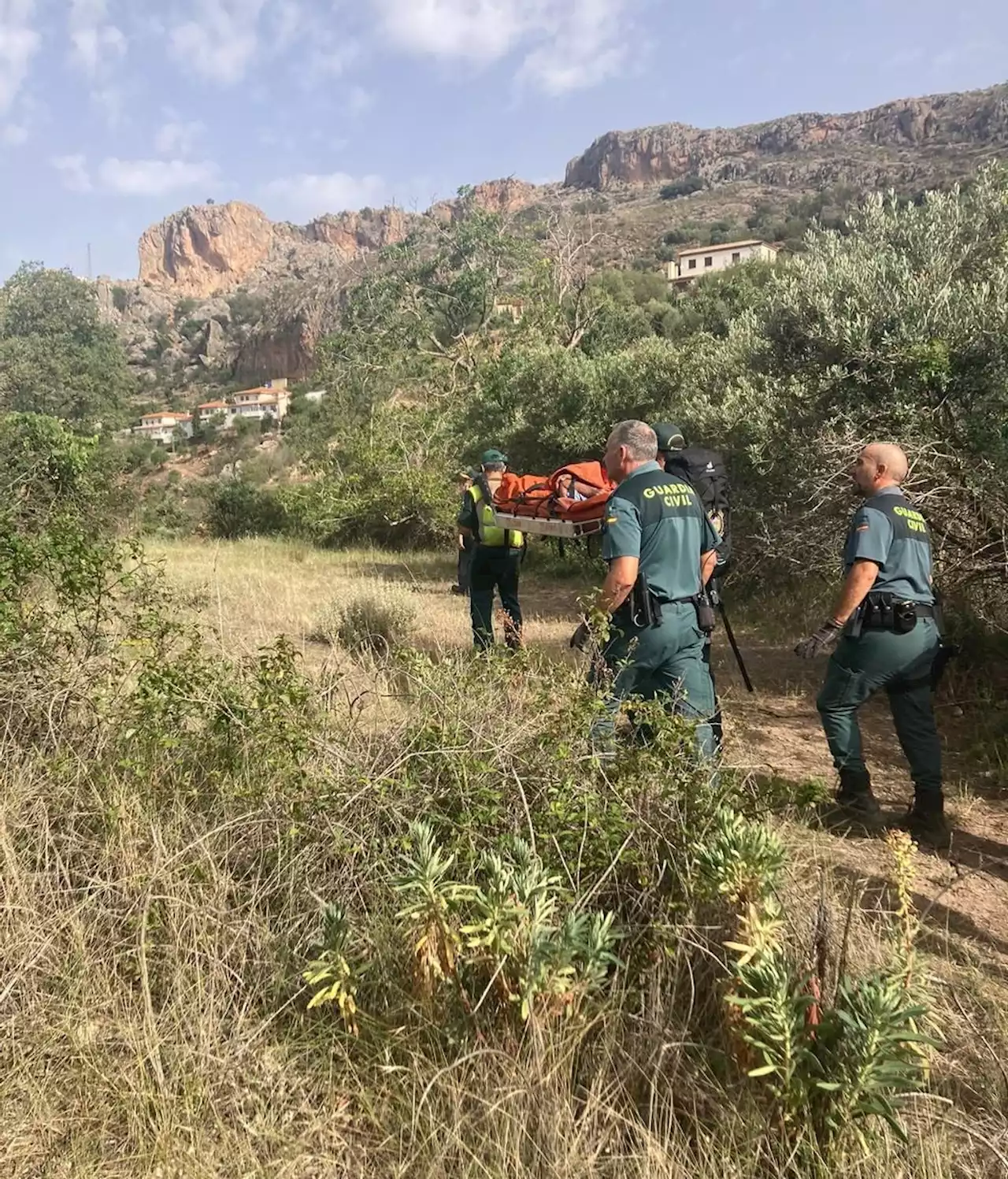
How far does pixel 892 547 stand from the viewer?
11.5 feet

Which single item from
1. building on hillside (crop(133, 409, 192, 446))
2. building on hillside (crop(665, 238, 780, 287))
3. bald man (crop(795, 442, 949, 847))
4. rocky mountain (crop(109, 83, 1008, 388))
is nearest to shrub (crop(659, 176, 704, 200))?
rocky mountain (crop(109, 83, 1008, 388))

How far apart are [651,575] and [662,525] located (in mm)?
222

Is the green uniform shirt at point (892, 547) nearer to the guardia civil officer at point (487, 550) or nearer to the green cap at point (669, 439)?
the green cap at point (669, 439)

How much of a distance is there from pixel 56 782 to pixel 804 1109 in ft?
8.55

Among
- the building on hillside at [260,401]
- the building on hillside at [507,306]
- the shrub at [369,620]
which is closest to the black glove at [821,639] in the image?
the shrub at [369,620]

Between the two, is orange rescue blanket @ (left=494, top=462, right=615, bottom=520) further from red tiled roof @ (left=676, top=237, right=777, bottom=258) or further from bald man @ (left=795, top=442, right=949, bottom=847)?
red tiled roof @ (left=676, top=237, right=777, bottom=258)

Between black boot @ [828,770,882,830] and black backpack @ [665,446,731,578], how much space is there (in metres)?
1.36

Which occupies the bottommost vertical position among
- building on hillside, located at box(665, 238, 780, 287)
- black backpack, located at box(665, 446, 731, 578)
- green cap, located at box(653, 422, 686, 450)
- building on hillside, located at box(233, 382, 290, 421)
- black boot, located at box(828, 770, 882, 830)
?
black boot, located at box(828, 770, 882, 830)

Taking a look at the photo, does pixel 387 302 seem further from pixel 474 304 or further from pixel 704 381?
pixel 704 381

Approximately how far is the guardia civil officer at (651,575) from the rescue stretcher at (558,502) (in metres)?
1.57

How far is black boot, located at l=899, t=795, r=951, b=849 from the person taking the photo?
3555mm

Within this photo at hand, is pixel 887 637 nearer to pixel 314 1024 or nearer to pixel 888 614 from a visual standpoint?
pixel 888 614

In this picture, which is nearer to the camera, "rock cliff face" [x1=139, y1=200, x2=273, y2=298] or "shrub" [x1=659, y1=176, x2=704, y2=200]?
"shrub" [x1=659, y1=176, x2=704, y2=200]

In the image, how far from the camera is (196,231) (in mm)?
158500
